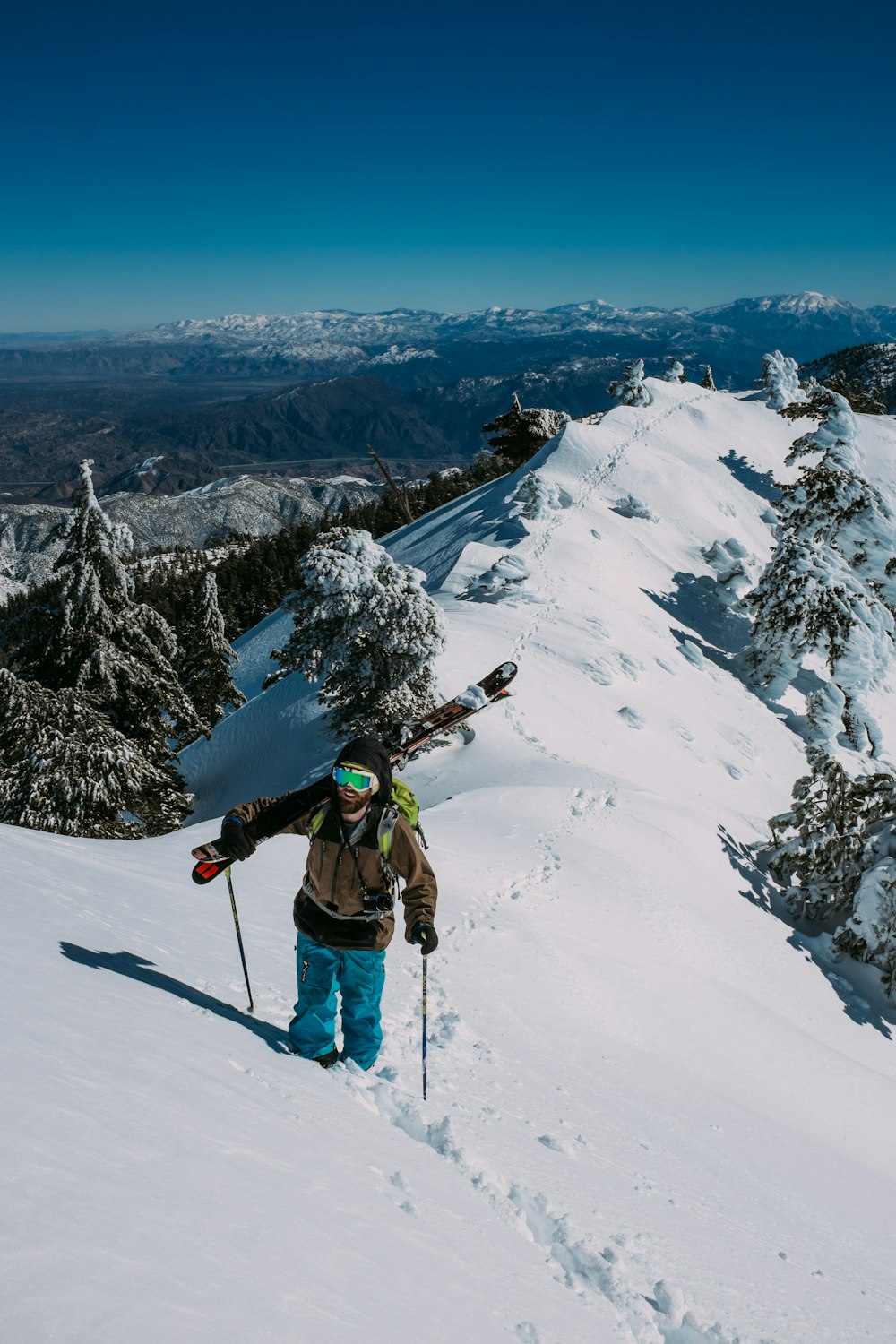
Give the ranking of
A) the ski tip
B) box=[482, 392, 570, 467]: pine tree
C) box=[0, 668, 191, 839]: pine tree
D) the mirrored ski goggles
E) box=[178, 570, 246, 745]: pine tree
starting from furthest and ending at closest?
box=[482, 392, 570, 467]: pine tree → box=[178, 570, 246, 745]: pine tree → box=[0, 668, 191, 839]: pine tree → the ski tip → the mirrored ski goggles

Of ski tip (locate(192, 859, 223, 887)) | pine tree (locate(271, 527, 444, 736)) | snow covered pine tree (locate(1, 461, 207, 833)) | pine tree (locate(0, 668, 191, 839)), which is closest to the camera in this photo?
ski tip (locate(192, 859, 223, 887))

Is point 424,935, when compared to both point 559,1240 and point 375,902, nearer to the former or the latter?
point 375,902

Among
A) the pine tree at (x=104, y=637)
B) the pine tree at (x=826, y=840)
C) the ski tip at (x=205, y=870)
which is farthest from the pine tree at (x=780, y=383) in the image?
the ski tip at (x=205, y=870)

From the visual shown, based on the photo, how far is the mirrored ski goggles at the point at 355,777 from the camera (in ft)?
16.7

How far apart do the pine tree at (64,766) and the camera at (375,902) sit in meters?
11.6

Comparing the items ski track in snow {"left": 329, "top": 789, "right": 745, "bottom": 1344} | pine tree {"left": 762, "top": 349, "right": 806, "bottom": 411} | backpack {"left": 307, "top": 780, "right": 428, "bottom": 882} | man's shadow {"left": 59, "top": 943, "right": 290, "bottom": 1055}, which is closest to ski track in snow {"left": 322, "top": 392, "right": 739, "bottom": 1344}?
ski track in snow {"left": 329, "top": 789, "right": 745, "bottom": 1344}

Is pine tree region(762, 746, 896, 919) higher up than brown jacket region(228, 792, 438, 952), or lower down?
lower down

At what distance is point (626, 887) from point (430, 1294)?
9826 millimetres

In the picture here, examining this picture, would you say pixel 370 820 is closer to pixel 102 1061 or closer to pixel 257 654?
pixel 102 1061

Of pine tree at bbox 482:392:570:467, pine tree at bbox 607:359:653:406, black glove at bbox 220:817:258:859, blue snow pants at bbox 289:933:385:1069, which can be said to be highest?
pine tree at bbox 607:359:653:406

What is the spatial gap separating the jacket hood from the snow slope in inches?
76.7

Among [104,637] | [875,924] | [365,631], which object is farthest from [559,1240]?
[104,637]

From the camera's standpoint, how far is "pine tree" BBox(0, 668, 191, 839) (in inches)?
591

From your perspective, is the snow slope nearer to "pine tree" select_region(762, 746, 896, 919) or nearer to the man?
the man
